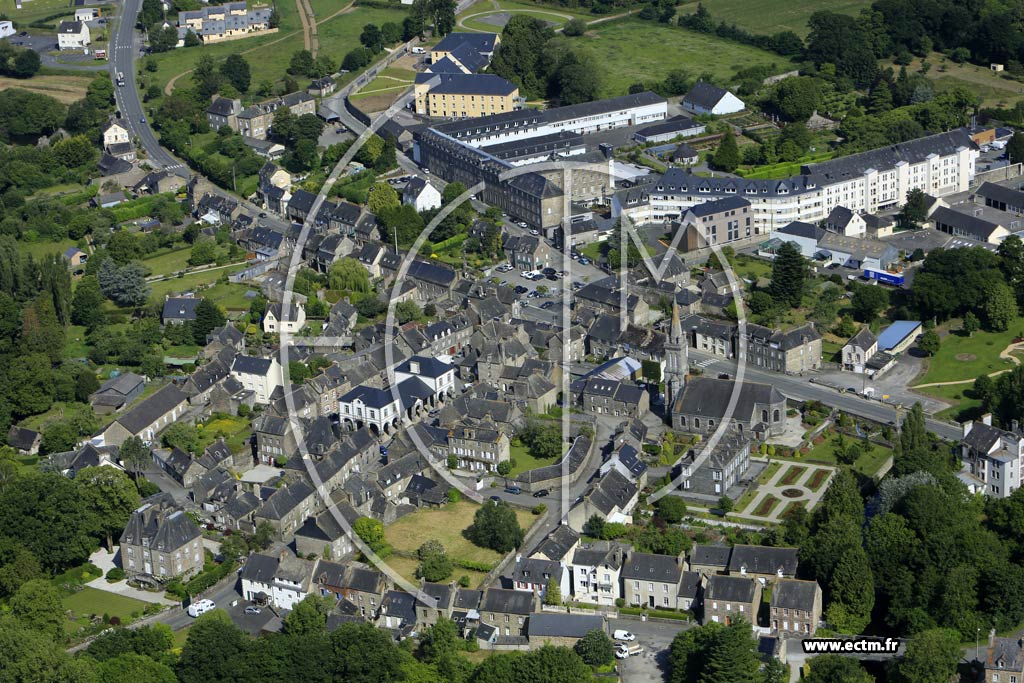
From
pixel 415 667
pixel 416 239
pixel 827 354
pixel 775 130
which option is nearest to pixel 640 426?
pixel 827 354

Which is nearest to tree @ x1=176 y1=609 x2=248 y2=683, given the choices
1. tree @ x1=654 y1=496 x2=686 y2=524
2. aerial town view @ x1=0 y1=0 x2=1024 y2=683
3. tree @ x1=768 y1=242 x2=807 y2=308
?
aerial town view @ x1=0 y1=0 x2=1024 y2=683

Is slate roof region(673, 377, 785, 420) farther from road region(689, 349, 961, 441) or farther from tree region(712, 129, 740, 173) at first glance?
tree region(712, 129, 740, 173)

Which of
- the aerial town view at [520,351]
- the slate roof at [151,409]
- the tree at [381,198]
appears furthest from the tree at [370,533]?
the tree at [381,198]

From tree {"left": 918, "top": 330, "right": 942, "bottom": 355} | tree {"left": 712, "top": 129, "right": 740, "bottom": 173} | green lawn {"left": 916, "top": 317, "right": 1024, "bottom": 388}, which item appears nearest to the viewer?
green lawn {"left": 916, "top": 317, "right": 1024, "bottom": 388}

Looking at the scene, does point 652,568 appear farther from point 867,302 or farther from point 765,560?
point 867,302

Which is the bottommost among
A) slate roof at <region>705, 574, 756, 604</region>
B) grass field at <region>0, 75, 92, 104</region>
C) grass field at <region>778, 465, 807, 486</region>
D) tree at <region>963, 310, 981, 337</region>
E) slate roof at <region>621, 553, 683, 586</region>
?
grass field at <region>0, 75, 92, 104</region>

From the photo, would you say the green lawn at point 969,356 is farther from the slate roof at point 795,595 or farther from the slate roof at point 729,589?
the slate roof at point 729,589

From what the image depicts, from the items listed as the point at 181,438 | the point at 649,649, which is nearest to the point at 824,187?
the point at 181,438
